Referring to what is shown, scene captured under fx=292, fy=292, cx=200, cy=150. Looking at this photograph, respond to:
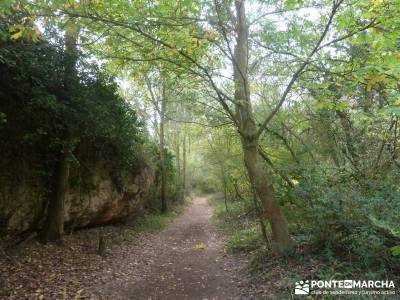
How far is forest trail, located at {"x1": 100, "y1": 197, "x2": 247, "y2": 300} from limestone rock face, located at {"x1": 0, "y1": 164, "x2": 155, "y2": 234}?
5.80 ft

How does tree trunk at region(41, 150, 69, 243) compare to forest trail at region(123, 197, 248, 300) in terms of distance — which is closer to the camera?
forest trail at region(123, 197, 248, 300)

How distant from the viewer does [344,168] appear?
282 inches

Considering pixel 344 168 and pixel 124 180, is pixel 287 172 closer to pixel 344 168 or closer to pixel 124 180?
pixel 344 168

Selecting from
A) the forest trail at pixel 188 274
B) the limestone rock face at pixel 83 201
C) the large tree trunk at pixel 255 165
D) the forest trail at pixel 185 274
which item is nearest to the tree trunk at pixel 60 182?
the limestone rock face at pixel 83 201

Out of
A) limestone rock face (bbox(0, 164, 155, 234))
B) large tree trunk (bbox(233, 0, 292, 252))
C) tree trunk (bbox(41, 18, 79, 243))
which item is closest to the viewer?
large tree trunk (bbox(233, 0, 292, 252))

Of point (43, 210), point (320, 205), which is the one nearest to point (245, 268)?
point (320, 205)

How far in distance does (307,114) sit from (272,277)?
5.76 meters

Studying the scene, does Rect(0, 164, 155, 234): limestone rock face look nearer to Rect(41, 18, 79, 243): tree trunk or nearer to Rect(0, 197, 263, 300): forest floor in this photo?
Rect(41, 18, 79, 243): tree trunk

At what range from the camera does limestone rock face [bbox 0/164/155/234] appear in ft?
21.7

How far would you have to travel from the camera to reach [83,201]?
28.6 ft

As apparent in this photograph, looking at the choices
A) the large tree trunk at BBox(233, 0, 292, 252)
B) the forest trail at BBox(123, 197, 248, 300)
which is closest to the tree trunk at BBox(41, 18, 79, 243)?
the forest trail at BBox(123, 197, 248, 300)

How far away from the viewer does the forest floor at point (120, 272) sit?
5473 millimetres

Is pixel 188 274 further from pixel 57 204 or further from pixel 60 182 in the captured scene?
pixel 60 182

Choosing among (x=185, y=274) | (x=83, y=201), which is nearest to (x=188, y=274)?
(x=185, y=274)
